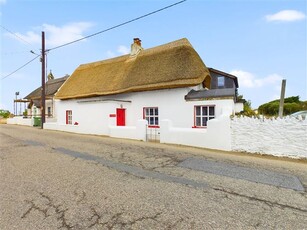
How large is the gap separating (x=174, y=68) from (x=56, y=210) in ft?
41.0

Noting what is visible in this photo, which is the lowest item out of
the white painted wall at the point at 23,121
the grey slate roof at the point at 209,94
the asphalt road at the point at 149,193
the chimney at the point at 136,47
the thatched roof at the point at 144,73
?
the asphalt road at the point at 149,193

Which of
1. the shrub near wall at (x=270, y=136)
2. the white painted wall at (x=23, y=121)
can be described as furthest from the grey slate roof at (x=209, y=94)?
the white painted wall at (x=23, y=121)

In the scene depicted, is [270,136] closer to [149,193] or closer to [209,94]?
[209,94]

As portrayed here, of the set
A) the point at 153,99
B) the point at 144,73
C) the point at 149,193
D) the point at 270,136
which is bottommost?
the point at 149,193

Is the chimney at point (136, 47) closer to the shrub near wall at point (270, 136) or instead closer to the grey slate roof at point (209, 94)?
the grey slate roof at point (209, 94)

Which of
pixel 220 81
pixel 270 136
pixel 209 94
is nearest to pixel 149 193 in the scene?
pixel 270 136

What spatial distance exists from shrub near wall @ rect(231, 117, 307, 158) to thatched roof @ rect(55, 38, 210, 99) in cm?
485

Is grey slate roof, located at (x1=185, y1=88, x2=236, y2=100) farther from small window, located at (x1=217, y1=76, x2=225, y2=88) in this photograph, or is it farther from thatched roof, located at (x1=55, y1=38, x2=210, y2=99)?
small window, located at (x1=217, y1=76, x2=225, y2=88)

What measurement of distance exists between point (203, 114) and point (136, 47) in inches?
397

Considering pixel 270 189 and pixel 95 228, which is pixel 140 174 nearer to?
pixel 95 228

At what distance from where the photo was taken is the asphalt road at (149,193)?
3.61 m

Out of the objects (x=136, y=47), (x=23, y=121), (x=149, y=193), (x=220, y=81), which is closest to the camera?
(x=149, y=193)

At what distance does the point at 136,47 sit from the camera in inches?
760

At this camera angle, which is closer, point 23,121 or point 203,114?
point 203,114
